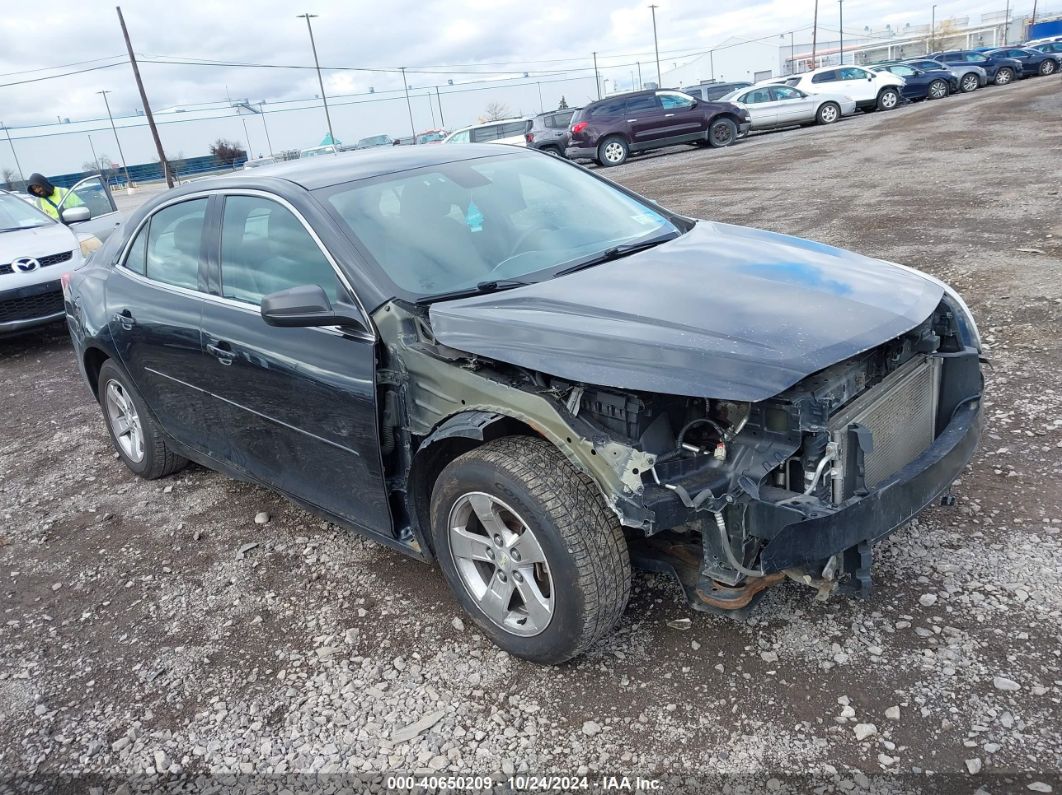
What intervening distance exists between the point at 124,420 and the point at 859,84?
1003 inches

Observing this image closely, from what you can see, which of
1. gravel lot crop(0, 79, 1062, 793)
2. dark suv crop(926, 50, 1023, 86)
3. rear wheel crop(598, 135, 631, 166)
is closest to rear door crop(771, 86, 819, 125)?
rear wheel crop(598, 135, 631, 166)

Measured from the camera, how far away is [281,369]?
325 cm

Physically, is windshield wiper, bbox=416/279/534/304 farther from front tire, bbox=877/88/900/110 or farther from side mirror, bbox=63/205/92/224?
front tire, bbox=877/88/900/110

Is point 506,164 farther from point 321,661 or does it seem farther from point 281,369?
point 321,661

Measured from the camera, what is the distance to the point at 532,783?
2406 millimetres

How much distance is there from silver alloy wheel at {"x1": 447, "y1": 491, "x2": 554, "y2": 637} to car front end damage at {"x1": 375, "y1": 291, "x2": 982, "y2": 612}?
0.73 ft

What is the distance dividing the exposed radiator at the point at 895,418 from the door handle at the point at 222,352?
2.41 metres

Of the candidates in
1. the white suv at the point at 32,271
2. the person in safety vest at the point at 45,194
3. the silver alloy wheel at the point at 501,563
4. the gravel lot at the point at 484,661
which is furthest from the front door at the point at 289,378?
the person in safety vest at the point at 45,194

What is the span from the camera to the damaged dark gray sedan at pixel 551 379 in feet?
7.87

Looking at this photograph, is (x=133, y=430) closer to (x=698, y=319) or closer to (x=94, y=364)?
(x=94, y=364)

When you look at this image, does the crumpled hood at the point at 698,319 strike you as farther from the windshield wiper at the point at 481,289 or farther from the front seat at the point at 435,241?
the front seat at the point at 435,241

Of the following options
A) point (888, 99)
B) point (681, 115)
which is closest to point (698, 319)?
point (681, 115)

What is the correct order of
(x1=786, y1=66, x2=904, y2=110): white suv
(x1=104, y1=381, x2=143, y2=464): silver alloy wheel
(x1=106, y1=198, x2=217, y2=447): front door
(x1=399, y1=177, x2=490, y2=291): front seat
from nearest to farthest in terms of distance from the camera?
1. (x1=399, y1=177, x2=490, y2=291): front seat
2. (x1=106, y1=198, x2=217, y2=447): front door
3. (x1=104, y1=381, x2=143, y2=464): silver alloy wheel
4. (x1=786, y1=66, x2=904, y2=110): white suv

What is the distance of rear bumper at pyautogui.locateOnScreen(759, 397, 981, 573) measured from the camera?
2338 millimetres
